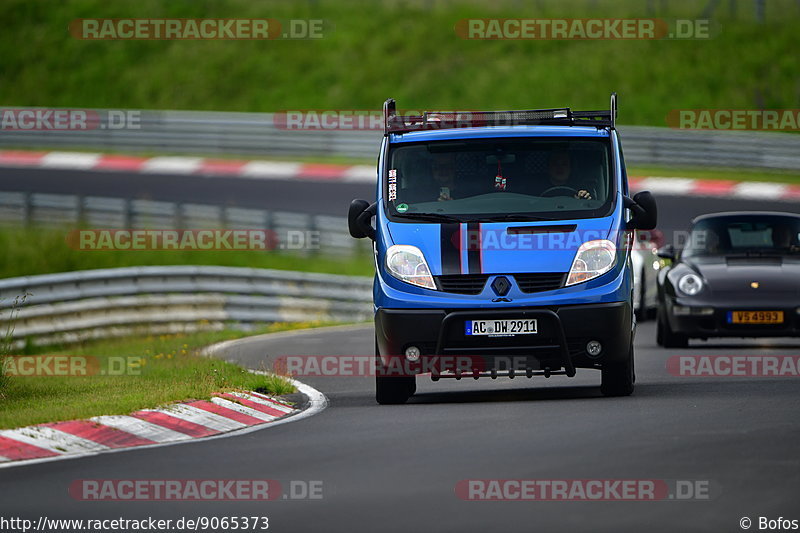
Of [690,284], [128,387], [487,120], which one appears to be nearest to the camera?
[487,120]

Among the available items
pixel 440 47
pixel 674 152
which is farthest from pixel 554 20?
pixel 674 152

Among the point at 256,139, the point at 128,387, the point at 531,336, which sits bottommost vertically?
the point at 128,387

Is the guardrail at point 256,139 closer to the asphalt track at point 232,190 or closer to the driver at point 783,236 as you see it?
the asphalt track at point 232,190

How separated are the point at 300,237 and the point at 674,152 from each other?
11344 millimetres

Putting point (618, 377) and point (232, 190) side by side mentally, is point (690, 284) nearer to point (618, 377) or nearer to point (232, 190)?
point (618, 377)

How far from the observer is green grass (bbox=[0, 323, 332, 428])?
1175 centimetres

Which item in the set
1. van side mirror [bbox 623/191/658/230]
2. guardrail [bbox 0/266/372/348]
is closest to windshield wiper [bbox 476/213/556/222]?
van side mirror [bbox 623/191/658/230]

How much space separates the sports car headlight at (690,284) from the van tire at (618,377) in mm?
5010

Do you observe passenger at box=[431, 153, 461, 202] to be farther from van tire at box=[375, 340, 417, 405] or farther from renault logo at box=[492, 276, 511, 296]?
van tire at box=[375, 340, 417, 405]

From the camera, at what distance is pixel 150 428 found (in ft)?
36.9

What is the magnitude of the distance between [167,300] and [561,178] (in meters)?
12.4

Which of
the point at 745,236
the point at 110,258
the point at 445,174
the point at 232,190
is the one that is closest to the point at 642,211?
the point at 445,174

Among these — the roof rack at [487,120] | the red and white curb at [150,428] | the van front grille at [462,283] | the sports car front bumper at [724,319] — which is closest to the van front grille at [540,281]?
the van front grille at [462,283]

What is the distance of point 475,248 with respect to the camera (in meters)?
12.6
